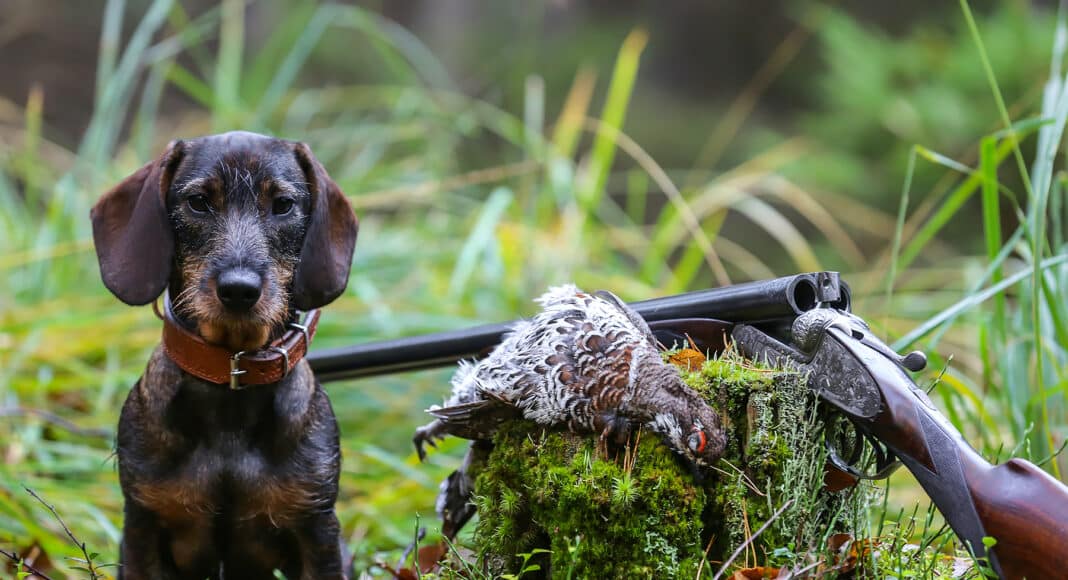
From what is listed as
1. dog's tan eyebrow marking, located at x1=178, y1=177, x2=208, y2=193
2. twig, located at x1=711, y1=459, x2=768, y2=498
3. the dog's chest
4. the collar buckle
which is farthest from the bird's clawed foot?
dog's tan eyebrow marking, located at x1=178, y1=177, x2=208, y2=193

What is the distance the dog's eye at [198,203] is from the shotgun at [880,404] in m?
1.39

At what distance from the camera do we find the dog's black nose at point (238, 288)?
2729mm

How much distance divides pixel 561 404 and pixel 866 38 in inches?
387

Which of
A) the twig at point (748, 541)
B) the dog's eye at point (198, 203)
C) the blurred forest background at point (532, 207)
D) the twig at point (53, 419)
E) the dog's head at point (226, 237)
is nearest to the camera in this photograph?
the twig at point (748, 541)

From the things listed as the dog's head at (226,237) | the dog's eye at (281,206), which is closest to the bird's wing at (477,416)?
the dog's head at (226,237)

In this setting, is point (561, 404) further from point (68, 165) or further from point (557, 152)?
point (68, 165)

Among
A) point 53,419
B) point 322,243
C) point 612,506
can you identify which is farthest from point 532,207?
point 612,506

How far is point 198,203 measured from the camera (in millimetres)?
2941

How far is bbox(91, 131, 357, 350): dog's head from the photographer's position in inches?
111

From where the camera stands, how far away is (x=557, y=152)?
291 inches

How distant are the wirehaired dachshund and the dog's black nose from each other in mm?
19

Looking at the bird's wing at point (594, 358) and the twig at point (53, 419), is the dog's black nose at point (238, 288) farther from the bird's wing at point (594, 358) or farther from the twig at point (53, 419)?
the twig at point (53, 419)

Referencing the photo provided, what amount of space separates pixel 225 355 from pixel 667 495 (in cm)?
131

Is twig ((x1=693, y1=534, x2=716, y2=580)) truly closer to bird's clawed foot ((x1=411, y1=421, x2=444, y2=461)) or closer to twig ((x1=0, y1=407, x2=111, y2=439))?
bird's clawed foot ((x1=411, y1=421, x2=444, y2=461))
